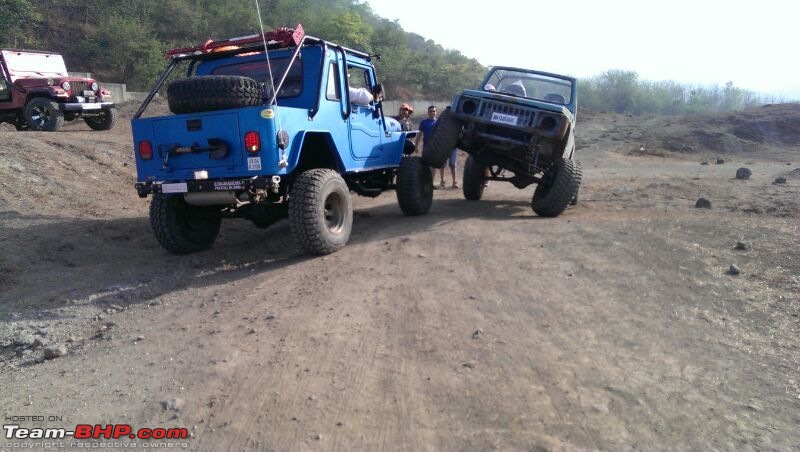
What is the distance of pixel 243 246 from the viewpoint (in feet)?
23.0

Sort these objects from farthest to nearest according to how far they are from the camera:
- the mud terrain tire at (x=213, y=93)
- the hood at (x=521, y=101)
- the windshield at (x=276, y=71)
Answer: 1. the hood at (x=521, y=101)
2. the windshield at (x=276, y=71)
3. the mud terrain tire at (x=213, y=93)

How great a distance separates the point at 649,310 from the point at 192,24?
31118mm

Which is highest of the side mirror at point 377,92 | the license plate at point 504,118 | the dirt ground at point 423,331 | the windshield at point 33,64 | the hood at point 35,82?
the windshield at point 33,64

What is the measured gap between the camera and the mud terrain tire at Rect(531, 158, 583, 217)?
7.29 metres

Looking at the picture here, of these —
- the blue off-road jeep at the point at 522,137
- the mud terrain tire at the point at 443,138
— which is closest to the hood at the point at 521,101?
the blue off-road jeep at the point at 522,137

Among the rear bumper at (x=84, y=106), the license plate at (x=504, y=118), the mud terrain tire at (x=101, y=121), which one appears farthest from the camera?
the mud terrain tire at (x=101, y=121)

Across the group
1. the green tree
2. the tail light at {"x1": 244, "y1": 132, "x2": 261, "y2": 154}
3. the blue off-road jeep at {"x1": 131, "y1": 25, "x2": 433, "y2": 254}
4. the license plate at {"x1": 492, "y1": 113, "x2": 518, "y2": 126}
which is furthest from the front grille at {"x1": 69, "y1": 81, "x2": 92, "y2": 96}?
the green tree

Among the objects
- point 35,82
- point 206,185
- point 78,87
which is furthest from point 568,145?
point 35,82

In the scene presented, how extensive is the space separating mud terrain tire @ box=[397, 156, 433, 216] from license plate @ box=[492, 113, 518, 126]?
3.95 feet

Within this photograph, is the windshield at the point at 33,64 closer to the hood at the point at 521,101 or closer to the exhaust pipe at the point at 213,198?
the exhaust pipe at the point at 213,198

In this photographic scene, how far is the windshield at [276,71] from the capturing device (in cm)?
635

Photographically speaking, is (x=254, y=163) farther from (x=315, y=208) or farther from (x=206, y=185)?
(x=315, y=208)

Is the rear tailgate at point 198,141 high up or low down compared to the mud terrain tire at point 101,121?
down

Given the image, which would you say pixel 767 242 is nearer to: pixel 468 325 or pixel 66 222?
pixel 468 325
